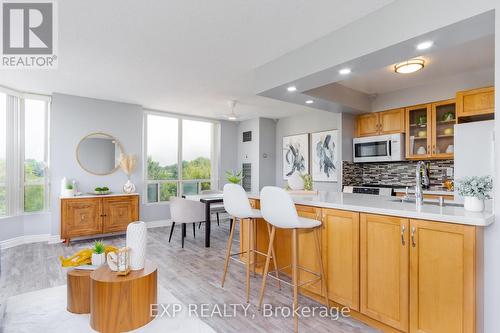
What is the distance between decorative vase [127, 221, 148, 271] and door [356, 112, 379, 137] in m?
4.22

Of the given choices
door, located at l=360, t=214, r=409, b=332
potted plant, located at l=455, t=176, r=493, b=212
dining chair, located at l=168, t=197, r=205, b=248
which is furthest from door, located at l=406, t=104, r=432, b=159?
dining chair, located at l=168, t=197, r=205, b=248

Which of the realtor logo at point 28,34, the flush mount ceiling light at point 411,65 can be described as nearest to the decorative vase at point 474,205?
the flush mount ceiling light at point 411,65

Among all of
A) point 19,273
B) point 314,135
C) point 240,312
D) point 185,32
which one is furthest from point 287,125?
point 19,273

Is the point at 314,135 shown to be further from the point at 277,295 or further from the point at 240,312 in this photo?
the point at 240,312

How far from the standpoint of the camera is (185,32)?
255 cm

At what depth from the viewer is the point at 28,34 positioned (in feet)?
8.61

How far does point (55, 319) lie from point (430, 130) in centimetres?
488

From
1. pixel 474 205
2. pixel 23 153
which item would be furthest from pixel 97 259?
pixel 23 153

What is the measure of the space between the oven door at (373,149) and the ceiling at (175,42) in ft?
7.29

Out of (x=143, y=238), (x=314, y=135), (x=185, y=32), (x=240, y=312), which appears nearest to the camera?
(x=143, y=238)

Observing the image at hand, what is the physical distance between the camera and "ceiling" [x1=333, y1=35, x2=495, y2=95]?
2969 millimetres

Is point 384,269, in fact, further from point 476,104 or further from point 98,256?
point 476,104

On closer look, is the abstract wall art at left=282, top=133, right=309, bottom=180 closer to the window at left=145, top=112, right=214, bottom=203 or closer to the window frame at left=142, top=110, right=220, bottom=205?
the window frame at left=142, top=110, right=220, bottom=205

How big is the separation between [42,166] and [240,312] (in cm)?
432
